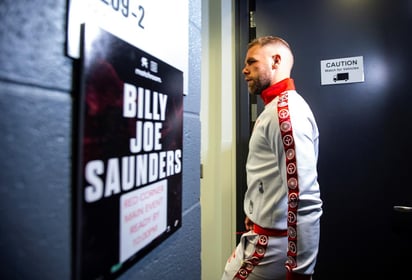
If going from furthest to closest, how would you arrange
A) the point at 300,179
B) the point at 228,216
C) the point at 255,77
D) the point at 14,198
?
the point at 228,216
the point at 255,77
the point at 300,179
the point at 14,198

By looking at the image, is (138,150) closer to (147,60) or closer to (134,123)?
(134,123)

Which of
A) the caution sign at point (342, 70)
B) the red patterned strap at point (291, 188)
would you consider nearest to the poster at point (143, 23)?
the red patterned strap at point (291, 188)

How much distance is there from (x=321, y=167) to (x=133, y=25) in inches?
49.5

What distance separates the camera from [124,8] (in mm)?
379

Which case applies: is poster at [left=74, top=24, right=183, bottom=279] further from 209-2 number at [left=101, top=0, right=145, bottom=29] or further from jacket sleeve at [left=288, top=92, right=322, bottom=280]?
jacket sleeve at [left=288, top=92, right=322, bottom=280]

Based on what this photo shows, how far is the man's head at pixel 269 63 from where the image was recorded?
116 cm

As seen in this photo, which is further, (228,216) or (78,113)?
(228,216)

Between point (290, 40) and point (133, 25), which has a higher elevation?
point (290, 40)

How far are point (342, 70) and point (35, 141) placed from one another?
144cm

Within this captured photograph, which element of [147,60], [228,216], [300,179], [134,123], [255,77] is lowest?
[228,216]

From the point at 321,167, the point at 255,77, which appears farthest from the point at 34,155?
the point at 321,167

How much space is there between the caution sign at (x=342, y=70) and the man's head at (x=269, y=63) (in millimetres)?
302

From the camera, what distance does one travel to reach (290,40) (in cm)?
143

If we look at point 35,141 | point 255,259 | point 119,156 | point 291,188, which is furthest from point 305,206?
point 35,141
